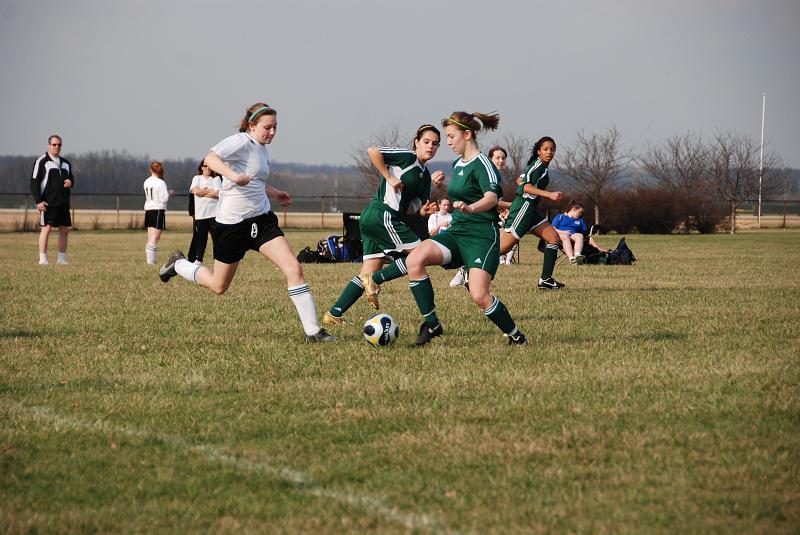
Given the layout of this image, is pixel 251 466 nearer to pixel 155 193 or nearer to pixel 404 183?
pixel 404 183

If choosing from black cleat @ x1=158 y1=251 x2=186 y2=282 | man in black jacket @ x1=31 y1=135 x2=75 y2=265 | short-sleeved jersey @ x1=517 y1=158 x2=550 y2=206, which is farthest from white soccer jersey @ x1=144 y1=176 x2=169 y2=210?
black cleat @ x1=158 y1=251 x2=186 y2=282

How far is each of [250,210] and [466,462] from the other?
427 centimetres

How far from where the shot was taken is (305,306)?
8625mm

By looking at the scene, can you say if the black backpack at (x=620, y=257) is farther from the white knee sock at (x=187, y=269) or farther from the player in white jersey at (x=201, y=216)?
the white knee sock at (x=187, y=269)

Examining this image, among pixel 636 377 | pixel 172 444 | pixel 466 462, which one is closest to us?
pixel 466 462

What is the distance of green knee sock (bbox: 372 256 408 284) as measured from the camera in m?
9.28

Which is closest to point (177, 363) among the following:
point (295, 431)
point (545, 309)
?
point (295, 431)

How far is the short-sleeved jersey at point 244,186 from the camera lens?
27.6ft

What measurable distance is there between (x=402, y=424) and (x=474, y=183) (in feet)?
10.2

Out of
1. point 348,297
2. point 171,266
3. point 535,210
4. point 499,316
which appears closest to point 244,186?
point 348,297

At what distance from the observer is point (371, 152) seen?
9.29 meters

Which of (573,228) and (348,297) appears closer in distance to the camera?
(348,297)

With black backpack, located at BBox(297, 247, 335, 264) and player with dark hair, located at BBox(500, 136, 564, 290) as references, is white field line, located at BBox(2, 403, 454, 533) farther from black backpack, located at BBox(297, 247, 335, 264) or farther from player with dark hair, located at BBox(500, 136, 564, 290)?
black backpack, located at BBox(297, 247, 335, 264)

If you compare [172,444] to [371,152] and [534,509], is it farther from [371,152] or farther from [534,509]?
[371,152]
